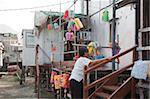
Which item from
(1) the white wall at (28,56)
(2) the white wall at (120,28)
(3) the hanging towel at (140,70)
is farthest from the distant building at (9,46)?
(3) the hanging towel at (140,70)

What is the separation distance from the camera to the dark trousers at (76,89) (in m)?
6.78

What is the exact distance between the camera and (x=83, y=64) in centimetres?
677

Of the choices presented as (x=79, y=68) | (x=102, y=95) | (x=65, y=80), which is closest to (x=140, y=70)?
(x=102, y=95)

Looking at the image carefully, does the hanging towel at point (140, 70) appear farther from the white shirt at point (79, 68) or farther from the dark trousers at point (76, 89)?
the dark trousers at point (76, 89)

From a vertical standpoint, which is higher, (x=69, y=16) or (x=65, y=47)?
(x=69, y=16)

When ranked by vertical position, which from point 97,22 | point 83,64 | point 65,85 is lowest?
point 65,85

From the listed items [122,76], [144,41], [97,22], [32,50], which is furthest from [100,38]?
[32,50]

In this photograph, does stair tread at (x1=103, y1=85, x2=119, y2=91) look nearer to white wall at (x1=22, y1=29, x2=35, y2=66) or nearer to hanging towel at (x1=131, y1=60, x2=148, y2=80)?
hanging towel at (x1=131, y1=60, x2=148, y2=80)

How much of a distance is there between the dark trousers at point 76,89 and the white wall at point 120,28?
11.7 feet

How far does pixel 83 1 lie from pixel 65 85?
23.0 ft

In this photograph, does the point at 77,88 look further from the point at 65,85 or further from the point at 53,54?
the point at 53,54

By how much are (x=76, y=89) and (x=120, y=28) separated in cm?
491

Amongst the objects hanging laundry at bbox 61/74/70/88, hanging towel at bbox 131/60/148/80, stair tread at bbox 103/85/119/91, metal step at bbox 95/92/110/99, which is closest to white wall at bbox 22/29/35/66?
hanging laundry at bbox 61/74/70/88

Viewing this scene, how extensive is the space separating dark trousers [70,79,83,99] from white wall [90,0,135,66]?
3580 mm
